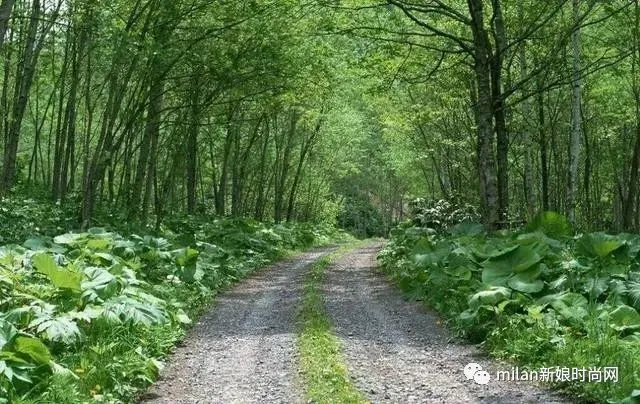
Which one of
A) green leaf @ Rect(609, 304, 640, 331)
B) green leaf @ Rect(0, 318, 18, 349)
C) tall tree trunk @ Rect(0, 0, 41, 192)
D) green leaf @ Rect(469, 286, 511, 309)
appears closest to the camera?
green leaf @ Rect(0, 318, 18, 349)

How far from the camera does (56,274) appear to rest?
6727 millimetres

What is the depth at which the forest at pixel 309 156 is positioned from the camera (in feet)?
20.8

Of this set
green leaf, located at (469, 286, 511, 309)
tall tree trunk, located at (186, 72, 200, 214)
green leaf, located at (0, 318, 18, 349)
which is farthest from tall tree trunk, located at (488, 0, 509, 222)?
green leaf, located at (0, 318, 18, 349)

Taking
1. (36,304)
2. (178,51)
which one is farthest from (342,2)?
(36,304)

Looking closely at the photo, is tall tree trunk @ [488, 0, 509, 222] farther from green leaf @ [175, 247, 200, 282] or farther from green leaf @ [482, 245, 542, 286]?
green leaf @ [175, 247, 200, 282]

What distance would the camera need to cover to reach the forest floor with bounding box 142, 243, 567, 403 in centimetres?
584

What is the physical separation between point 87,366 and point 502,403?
3671mm

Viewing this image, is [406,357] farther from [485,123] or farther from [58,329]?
[485,123]

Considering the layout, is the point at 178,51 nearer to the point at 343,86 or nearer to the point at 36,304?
the point at 36,304

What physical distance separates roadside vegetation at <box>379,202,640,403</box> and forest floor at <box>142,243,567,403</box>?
1.06 ft

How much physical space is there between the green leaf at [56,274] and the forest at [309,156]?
20mm

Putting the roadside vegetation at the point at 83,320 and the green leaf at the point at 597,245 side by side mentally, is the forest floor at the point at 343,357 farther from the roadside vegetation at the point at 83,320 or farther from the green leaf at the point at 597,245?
the green leaf at the point at 597,245

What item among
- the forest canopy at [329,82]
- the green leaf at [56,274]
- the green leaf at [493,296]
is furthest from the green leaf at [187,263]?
the green leaf at [493,296]

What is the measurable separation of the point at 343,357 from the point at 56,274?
10.3 feet
